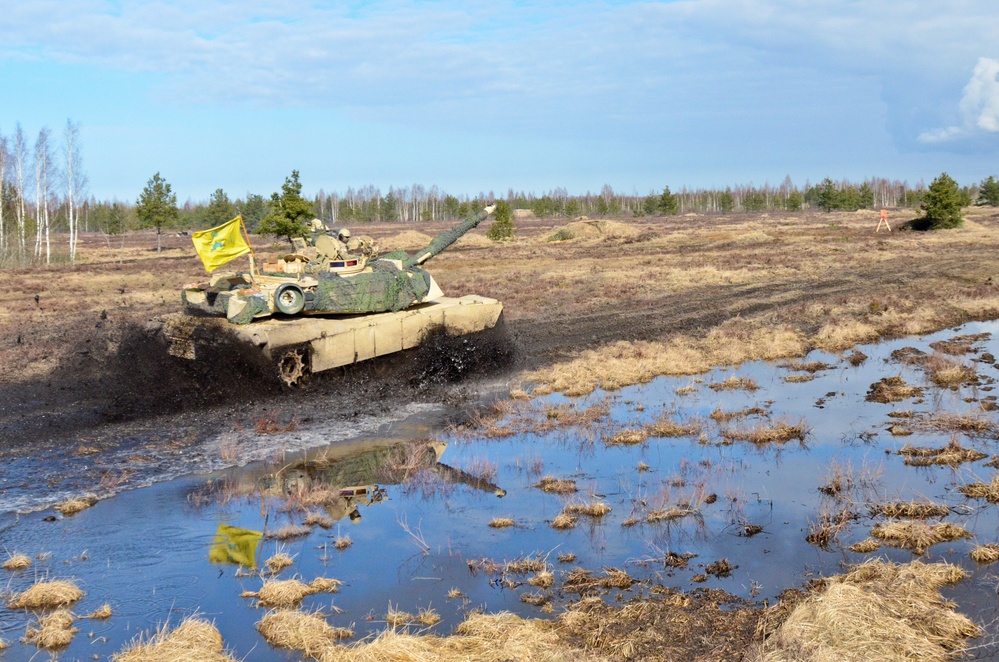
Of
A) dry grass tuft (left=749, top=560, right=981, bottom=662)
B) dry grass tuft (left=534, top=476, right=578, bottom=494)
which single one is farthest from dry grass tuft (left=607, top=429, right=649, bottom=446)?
dry grass tuft (left=749, top=560, right=981, bottom=662)

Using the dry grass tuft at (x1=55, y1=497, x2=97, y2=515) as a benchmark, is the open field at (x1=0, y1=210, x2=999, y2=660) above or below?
above

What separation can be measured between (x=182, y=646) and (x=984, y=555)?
288 inches

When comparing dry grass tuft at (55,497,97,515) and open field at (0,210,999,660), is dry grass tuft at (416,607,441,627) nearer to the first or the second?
open field at (0,210,999,660)

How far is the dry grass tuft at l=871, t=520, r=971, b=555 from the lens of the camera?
9.57 metres

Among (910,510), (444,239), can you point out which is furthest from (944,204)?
(910,510)

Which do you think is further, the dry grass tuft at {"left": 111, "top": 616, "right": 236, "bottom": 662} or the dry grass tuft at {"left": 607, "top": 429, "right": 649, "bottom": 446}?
the dry grass tuft at {"left": 607, "top": 429, "right": 649, "bottom": 446}

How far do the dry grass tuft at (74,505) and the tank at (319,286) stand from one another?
5.61 metres

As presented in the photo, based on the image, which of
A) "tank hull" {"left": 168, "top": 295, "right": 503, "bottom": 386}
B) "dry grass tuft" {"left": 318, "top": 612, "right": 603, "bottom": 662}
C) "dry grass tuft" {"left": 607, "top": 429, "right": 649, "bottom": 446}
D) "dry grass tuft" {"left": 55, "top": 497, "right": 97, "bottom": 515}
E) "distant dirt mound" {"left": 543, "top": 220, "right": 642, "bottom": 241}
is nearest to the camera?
"dry grass tuft" {"left": 318, "top": 612, "right": 603, "bottom": 662}

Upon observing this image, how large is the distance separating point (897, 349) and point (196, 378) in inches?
577

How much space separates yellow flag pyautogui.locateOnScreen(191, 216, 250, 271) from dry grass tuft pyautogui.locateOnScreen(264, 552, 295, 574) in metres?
7.82

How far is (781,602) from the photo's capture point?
8.33 meters

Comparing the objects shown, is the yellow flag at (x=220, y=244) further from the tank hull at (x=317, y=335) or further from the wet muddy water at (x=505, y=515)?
the wet muddy water at (x=505, y=515)

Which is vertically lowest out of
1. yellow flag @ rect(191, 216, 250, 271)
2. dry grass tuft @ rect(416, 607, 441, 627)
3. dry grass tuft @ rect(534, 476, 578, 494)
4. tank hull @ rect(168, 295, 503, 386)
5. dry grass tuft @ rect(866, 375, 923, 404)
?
dry grass tuft @ rect(416, 607, 441, 627)

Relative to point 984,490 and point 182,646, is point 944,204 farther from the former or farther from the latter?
point 182,646
